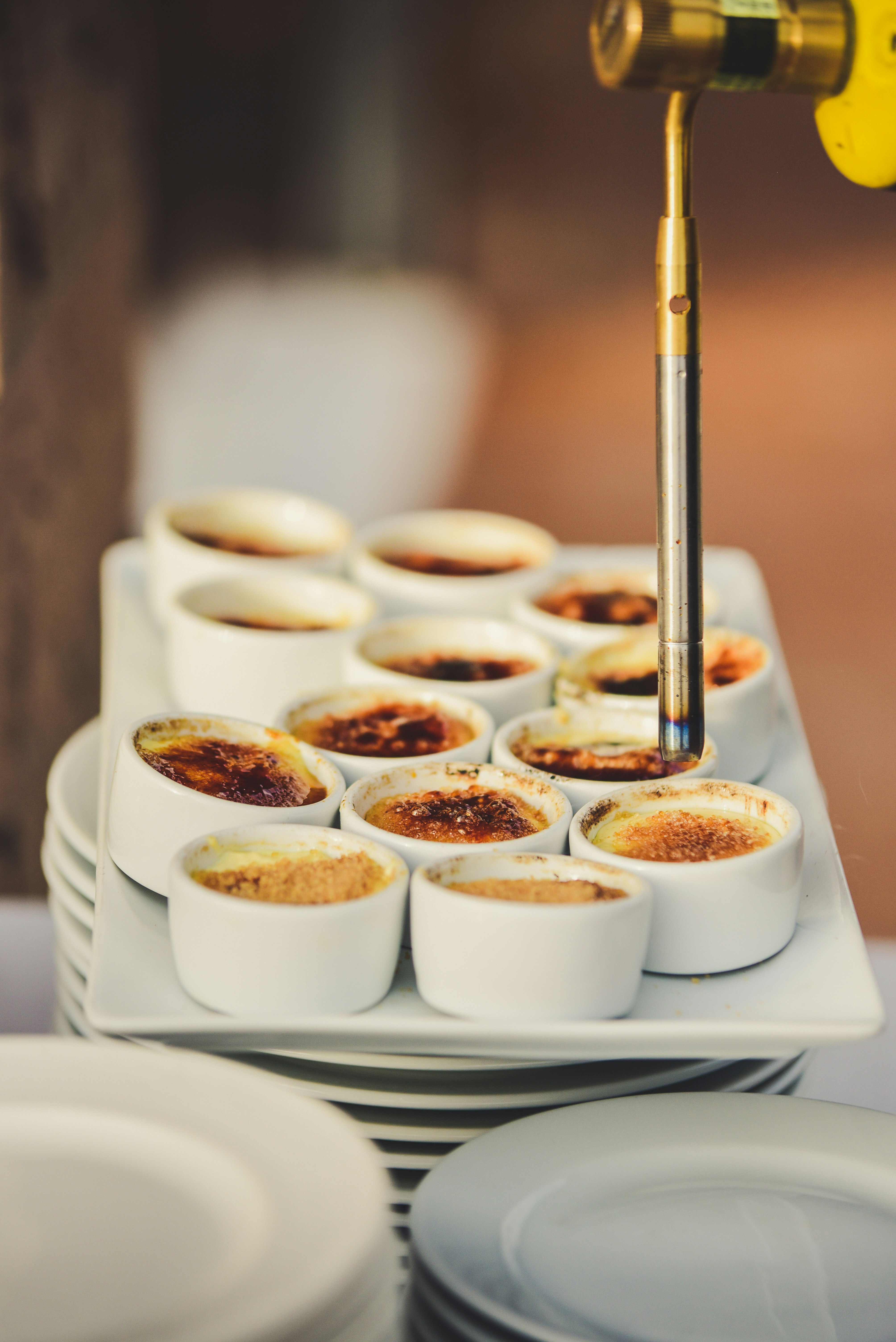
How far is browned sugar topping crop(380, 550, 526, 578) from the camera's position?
1.27 m

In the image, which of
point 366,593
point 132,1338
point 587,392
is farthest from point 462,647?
point 587,392

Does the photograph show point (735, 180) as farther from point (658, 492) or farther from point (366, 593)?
point (658, 492)

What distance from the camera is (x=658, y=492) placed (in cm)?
63

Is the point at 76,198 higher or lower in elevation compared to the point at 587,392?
higher

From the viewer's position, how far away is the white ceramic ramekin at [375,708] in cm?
85

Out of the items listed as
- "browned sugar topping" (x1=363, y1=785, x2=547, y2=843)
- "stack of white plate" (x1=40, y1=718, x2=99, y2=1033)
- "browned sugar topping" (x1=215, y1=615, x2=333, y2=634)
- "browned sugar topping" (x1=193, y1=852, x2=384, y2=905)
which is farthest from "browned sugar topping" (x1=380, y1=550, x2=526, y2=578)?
"browned sugar topping" (x1=193, y1=852, x2=384, y2=905)

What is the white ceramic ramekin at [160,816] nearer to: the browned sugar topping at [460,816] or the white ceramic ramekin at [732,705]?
the browned sugar topping at [460,816]

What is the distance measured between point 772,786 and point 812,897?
17 cm

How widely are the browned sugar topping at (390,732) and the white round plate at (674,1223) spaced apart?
0.32m

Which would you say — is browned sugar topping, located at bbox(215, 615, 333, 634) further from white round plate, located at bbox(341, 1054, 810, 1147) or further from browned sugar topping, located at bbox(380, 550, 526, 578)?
white round plate, located at bbox(341, 1054, 810, 1147)

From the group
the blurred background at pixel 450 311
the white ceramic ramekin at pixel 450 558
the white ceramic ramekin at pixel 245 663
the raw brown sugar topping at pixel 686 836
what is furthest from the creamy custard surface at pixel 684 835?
the blurred background at pixel 450 311

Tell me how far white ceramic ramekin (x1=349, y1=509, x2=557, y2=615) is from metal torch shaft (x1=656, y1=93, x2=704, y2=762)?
0.53 metres

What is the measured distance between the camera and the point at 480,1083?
66 cm

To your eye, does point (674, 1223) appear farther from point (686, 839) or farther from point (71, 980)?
point (71, 980)
